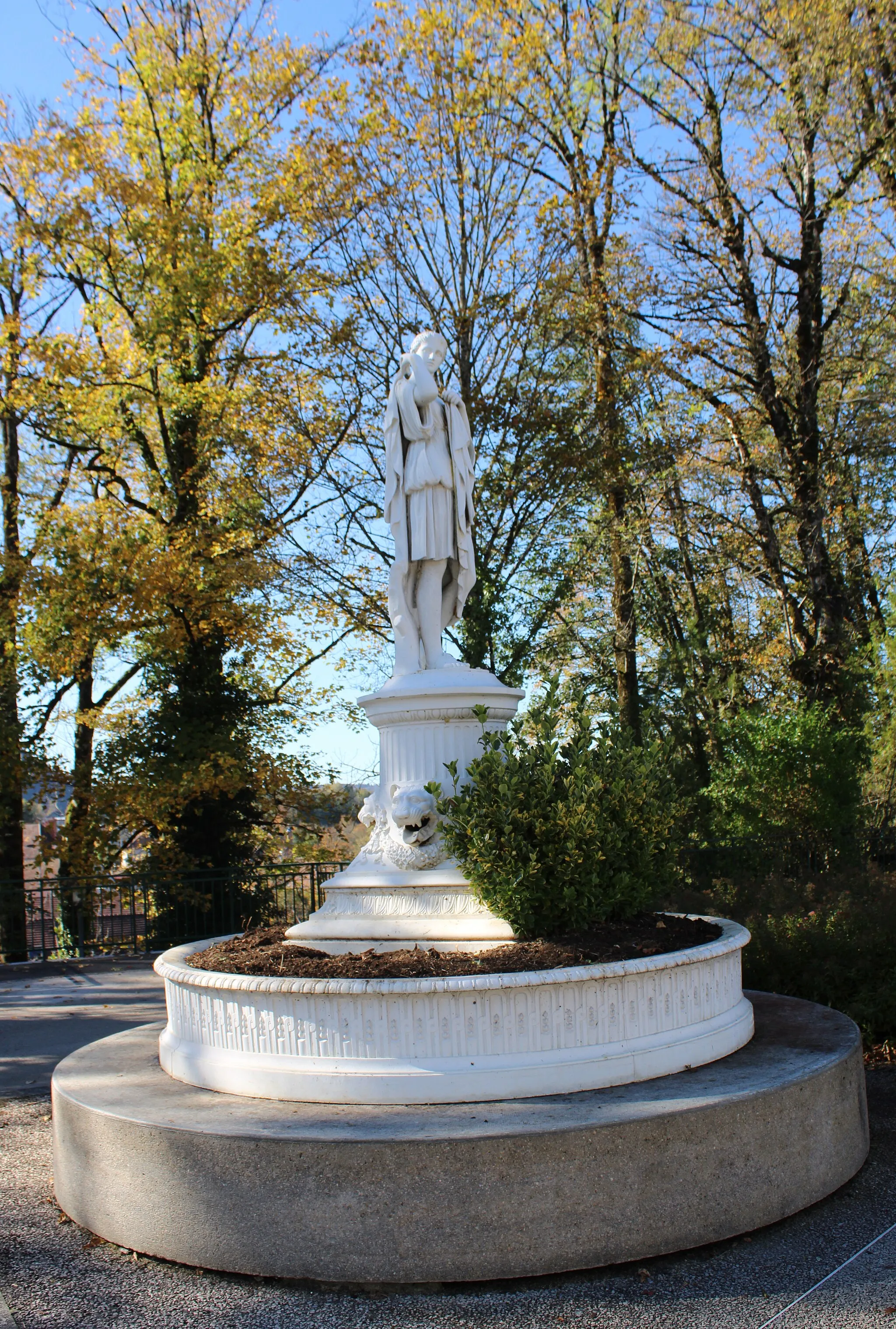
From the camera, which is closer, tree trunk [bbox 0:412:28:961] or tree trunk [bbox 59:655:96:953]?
tree trunk [bbox 0:412:28:961]

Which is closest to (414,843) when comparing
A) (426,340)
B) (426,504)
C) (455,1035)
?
(455,1035)

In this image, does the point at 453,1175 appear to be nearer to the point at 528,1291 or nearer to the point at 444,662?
the point at 528,1291

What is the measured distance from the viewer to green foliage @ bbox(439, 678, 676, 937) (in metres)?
5.23

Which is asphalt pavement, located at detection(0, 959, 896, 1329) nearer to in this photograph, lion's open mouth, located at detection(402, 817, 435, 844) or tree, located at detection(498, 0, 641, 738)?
lion's open mouth, located at detection(402, 817, 435, 844)

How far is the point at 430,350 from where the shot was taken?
283 inches

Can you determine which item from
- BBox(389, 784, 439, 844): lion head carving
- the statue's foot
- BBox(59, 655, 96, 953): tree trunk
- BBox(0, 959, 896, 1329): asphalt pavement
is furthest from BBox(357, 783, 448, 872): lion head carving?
BBox(59, 655, 96, 953): tree trunk

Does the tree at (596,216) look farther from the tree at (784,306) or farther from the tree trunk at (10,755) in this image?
the tree trunk at (10,755)

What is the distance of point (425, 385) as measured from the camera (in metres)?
7.06

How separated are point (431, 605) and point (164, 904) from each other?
9.27m

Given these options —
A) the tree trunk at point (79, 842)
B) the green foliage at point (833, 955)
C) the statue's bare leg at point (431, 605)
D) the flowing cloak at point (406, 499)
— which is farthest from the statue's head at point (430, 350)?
the tree trunk at point (79, 842)

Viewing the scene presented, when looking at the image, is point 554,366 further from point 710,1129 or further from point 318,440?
point 710,1129

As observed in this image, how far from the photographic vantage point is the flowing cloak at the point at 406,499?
7156 millimetres

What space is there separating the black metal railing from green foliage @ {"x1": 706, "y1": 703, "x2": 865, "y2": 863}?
5403 millimetres

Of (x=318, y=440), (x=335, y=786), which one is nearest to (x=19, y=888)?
(x=335, y=786)
